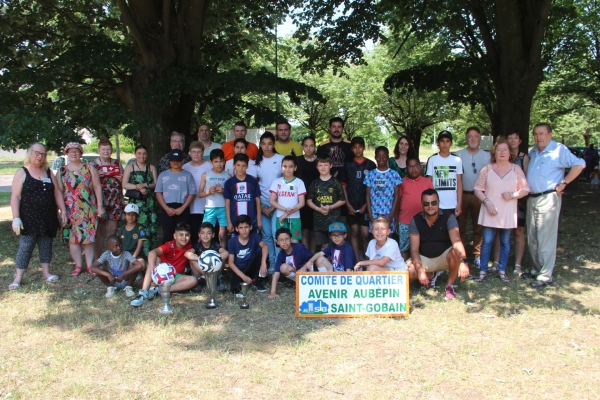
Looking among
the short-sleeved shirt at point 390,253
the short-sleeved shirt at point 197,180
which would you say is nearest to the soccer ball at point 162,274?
the short-sleeved shirt at point 197,180

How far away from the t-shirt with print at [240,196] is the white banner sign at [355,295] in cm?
154

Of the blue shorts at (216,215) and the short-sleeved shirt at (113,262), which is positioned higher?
the blue shorts at (216,215)

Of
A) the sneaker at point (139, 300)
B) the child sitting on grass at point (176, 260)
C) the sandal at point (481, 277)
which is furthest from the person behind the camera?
the sandal at point (481, 277)

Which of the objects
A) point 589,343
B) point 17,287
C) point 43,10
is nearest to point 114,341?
point 17,287

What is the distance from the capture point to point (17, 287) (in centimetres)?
633

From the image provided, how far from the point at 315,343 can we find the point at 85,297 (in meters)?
3.04

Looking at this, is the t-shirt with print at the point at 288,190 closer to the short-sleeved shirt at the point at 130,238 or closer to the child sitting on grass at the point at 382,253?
the child sitting on grass at the point at 382,253

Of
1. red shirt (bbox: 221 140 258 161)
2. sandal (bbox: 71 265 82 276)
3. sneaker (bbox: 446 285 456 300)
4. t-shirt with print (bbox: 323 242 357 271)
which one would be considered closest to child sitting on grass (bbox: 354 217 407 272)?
t-shirt with print (bbox: 323 242 357 271)

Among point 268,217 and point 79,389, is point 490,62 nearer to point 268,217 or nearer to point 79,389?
point 268,217

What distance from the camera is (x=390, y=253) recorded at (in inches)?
225

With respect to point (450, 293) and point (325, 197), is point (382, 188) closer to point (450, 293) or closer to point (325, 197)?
point (325, 197)

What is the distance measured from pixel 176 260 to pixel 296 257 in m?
1.49

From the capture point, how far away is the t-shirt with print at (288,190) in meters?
6.43

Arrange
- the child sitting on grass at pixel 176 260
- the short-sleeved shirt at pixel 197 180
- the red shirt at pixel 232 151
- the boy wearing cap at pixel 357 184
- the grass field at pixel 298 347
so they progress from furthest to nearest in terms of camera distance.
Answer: the red shirt at pixel 232 151 → the short-sleeved shirt at pixel 197 180 → the boy wearing cap at pixel 357 184 → the child sitting on grass at pixel 176 260 → the grass field at pixel 298 347
